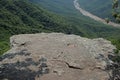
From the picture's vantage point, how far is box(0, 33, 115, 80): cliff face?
17.9 meters

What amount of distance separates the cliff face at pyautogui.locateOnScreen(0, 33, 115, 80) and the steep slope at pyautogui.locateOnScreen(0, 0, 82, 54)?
109m

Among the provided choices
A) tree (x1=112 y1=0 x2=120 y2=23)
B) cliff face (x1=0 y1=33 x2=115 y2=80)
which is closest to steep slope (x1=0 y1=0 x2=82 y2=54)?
cliff face (x1=0 y1=33 x2=115 y2=80)

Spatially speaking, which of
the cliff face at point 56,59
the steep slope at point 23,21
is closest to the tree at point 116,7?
the cliff face at point 56,59

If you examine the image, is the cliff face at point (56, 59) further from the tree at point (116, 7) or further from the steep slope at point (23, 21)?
the steep slope at point (23, 21)

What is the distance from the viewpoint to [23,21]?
17362 cm

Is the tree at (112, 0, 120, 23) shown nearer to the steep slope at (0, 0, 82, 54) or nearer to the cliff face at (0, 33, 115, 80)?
the cliff face at (0, 33, 115, 80)

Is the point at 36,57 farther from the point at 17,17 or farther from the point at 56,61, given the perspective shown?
the point at 17,17

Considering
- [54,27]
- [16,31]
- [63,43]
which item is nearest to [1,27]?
[16,31]

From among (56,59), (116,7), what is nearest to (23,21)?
(116,7)

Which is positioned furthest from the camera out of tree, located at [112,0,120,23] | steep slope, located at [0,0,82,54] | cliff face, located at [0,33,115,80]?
steep slope, located at [0,0,82,54]

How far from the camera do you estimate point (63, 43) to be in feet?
74.5

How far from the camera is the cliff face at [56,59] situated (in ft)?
58.6

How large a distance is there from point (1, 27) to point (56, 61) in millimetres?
124466

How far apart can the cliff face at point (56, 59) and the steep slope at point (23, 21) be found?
109 m
